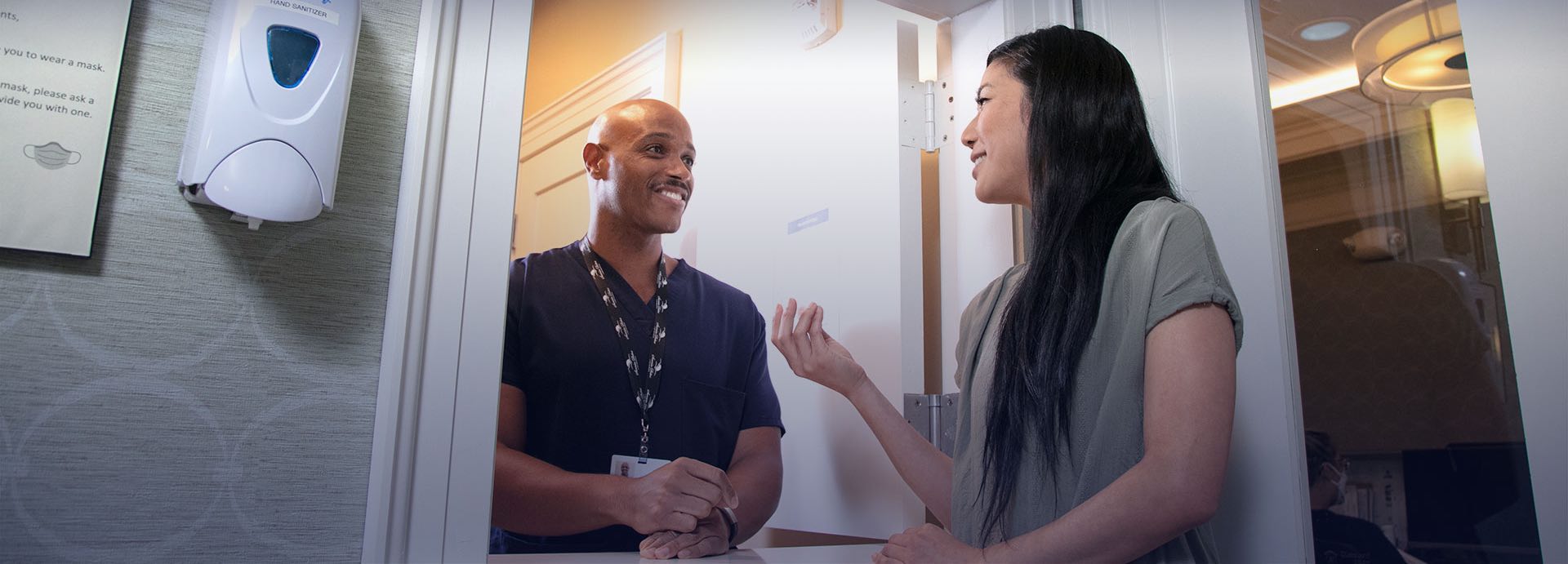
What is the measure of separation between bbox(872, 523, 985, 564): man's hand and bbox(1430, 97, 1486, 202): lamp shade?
687mm

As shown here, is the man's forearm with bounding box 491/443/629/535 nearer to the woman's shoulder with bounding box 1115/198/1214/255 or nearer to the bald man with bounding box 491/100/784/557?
the bald man with bounding box 491/100/784/557

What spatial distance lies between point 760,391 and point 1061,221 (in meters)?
1.12

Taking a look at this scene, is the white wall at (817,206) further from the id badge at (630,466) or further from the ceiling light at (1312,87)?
the ceiling light at (1312,87)

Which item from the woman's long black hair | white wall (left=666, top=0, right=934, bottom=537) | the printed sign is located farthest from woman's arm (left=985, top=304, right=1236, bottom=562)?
the printed sign

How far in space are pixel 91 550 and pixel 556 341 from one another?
122 cm

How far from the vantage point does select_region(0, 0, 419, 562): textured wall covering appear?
620 mm

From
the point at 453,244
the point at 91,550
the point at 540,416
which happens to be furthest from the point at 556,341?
the point at 91,550

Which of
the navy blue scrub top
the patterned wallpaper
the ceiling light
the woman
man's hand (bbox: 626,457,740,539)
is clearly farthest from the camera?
the navy blue scrub top

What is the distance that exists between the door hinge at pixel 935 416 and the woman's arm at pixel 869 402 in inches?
3.1

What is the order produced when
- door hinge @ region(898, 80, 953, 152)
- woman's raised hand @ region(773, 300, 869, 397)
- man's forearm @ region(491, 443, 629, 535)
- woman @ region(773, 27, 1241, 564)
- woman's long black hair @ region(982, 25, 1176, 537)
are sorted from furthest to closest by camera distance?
man's forearm @ region(491, 443, 629, 535) < door hinge @ region(898, 80, 953, 152) < woman's raised hand @ region(773, 300, 869, 397) < woman's long black hair @ region(982, 25, 1176, 537) < woman @ region(773, 27, 1241, 564)

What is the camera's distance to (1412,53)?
1024 millimetres

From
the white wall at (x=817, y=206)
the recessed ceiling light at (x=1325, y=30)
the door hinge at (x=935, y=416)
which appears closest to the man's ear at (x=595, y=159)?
the white wall at (x=817, y=206)

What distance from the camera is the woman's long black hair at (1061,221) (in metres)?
0.85

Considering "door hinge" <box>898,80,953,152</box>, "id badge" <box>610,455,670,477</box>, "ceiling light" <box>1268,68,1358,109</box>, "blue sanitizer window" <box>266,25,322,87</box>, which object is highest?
"door hinge" <box>898,80,953,152</box>
